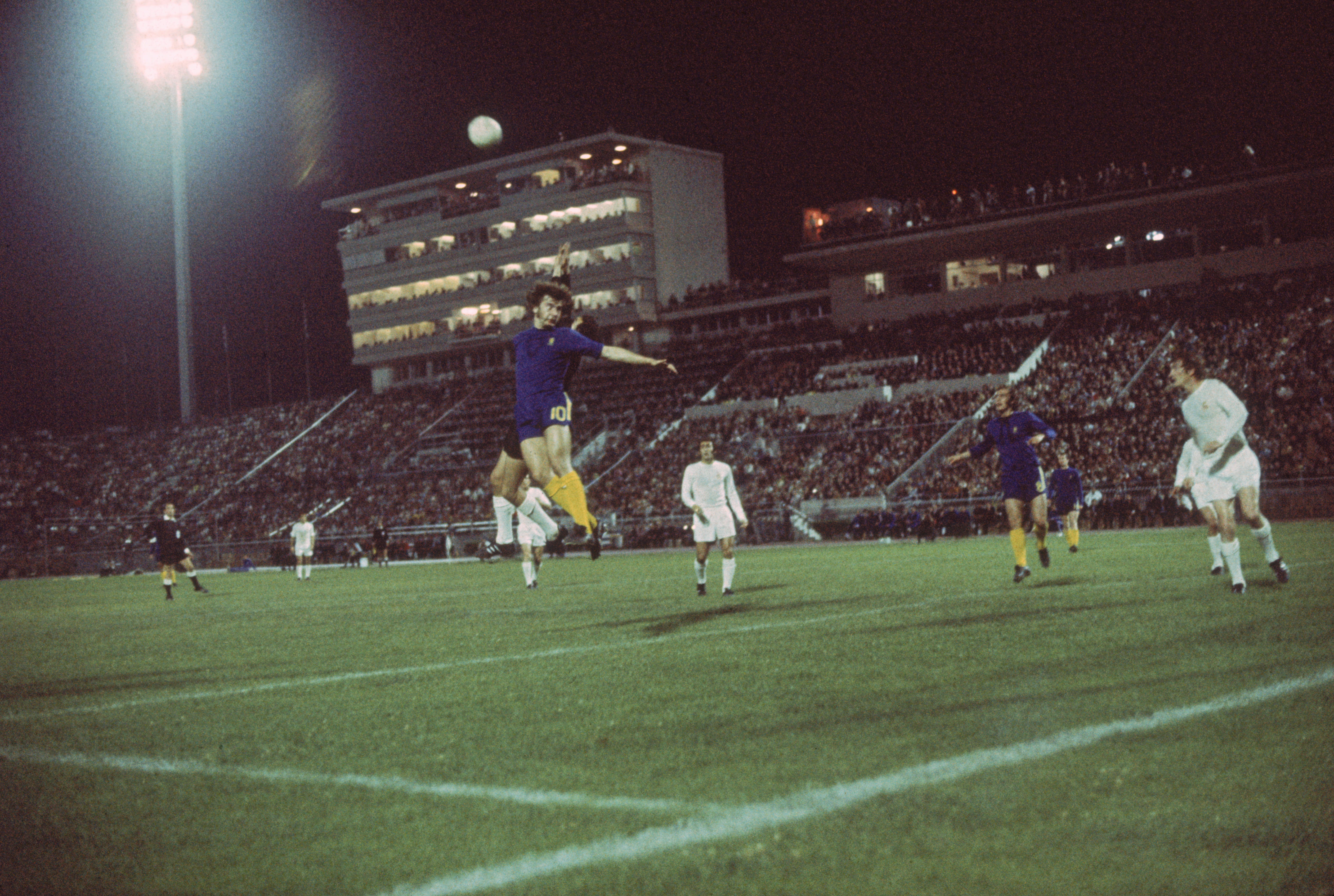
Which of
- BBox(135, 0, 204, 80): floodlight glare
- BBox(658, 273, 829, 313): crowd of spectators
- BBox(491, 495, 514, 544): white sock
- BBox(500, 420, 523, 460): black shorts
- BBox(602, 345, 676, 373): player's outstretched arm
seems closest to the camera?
BBox(602, 345, 676, 373): player's outstretched arm

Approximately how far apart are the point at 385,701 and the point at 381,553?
37257 millimetres

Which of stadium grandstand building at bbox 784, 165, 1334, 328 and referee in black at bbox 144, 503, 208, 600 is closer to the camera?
referee in black at bbox 144, 503, 208, 600

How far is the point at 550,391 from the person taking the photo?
973cm

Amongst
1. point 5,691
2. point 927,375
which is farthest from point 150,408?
point 5,691

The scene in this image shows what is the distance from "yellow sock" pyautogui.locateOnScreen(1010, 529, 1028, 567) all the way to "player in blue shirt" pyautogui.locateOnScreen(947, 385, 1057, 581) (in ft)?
0.05

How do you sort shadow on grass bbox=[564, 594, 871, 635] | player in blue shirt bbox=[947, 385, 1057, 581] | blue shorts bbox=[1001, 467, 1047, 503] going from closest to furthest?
shadow on grass bbox=[564, 594, 871, 635]
player in blue shirt bbox=[947, 385, 1057, 581]
blue shorts bbox=[1001, 467, 1047, 503]

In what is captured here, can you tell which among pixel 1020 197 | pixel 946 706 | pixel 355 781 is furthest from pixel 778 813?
pixel 1020 197

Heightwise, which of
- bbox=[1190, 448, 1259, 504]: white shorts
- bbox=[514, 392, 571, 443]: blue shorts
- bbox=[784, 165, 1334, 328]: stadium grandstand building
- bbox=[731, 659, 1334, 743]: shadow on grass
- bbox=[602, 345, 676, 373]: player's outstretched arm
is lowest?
bbox=[731, 659, 1334, 743]: shadow on grass

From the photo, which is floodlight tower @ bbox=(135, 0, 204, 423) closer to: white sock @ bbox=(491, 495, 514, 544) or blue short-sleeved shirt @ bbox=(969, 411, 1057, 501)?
white sock @ bbox=(491, 495, 514, 544)

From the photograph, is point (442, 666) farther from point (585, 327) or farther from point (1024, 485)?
point (1024, 485)

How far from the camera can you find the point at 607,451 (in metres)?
51.7

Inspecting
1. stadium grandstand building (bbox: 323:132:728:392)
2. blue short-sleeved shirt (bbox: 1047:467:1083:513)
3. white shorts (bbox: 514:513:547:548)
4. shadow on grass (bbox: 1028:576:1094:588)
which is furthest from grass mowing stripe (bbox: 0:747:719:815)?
stadium grandstand building (bbox: 323:132:728:392)

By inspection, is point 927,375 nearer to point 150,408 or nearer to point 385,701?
point 385,701

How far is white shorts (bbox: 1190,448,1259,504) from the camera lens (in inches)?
428
